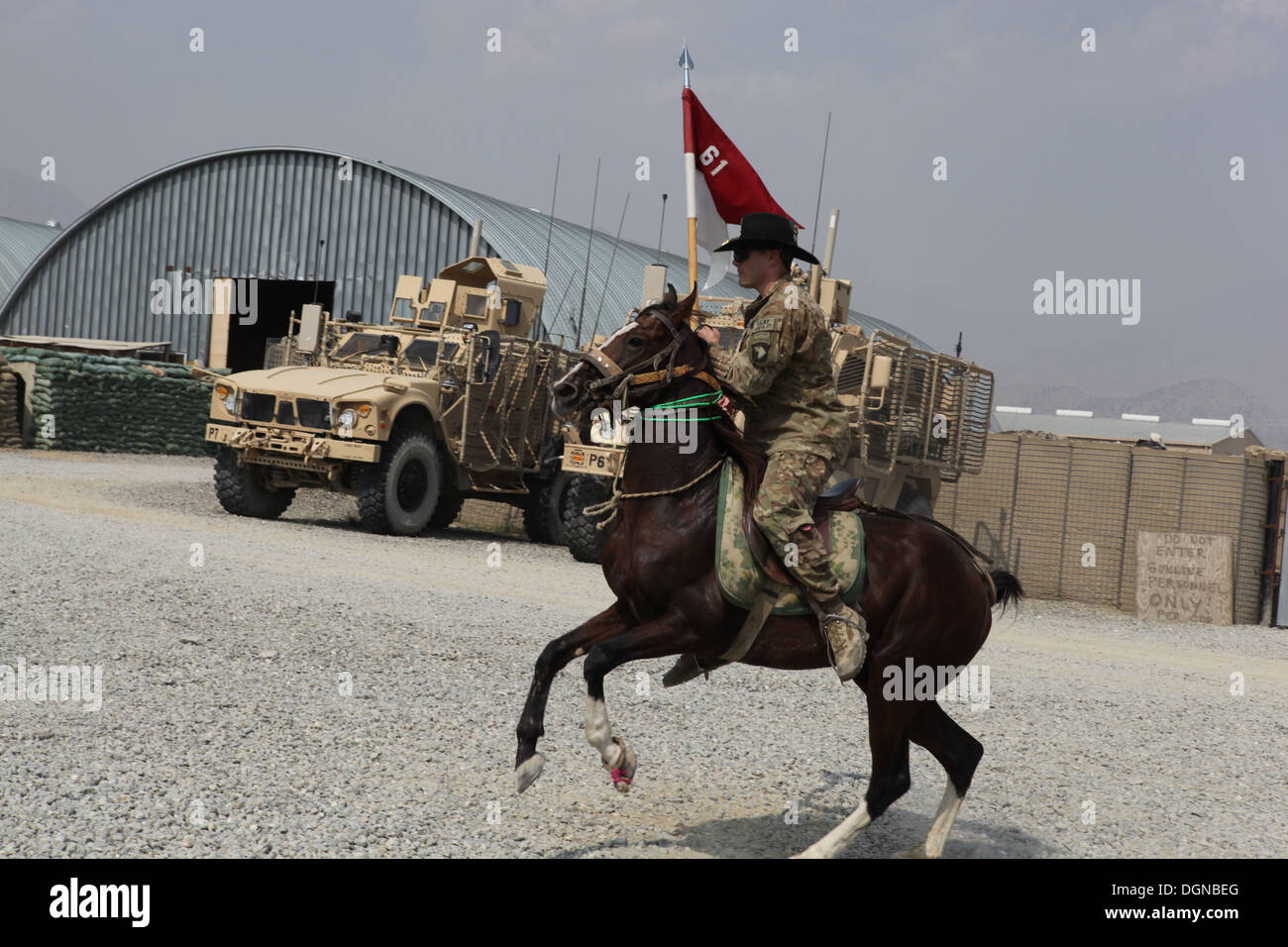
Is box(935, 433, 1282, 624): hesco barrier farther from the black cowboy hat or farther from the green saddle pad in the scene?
the black cowboy hat

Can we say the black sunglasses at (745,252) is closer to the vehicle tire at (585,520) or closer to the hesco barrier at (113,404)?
the vehicle tire at (585,520)

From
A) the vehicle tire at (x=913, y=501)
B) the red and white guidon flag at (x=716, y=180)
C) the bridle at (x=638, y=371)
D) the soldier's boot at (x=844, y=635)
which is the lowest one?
the soldier's boot at (x=844, y=635)

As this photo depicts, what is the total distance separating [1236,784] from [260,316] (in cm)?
3010

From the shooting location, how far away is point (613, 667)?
480cm

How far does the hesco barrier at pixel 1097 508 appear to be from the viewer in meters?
17.3

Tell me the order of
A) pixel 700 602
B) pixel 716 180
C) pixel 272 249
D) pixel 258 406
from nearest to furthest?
pixel 700 602 < pixel 716 180 < pixel 258 406 < pixel 272 249

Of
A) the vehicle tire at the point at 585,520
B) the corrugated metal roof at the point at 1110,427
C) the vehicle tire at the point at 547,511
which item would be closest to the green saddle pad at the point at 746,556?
the vehicle tire at the point at 585,520

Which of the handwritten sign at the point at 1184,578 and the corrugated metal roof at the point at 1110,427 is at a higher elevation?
the corrugated metal roof at the point at 1110,427

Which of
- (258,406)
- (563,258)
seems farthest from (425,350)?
(563,258)

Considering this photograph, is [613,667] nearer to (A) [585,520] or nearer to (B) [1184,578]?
(A) [585,520]

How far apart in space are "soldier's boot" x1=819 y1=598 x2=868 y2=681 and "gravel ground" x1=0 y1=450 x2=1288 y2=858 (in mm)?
940

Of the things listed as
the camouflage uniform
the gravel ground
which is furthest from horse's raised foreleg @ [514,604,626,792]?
the camouflage uniform

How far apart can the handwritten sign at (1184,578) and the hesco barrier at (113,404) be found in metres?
19.8

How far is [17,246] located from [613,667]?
4490 cm
